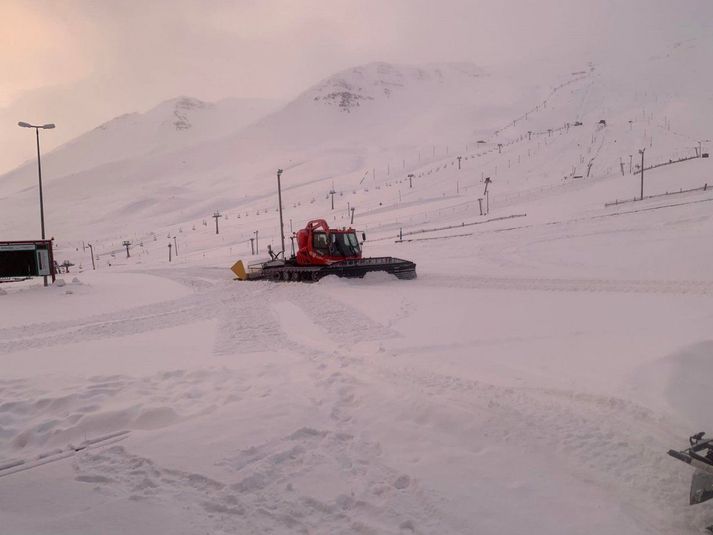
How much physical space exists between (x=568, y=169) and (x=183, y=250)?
49011mm

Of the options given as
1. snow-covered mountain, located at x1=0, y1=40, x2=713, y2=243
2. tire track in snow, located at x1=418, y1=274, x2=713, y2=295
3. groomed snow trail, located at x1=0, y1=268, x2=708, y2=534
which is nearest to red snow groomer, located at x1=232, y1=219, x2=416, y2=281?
tire track in snow, located at x1=418, y1=274, x2=713, y2=295

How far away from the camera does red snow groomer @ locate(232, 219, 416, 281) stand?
693 inches

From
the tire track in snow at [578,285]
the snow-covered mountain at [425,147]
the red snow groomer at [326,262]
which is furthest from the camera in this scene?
the snow-covered mountain at [425,147]

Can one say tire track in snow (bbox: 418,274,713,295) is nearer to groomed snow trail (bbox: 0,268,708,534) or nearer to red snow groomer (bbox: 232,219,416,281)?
red snow groomer (bbox: 232,219,416,281)

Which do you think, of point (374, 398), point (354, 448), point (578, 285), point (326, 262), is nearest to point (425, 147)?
point (326, 262)

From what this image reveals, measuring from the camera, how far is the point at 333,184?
99000 mm

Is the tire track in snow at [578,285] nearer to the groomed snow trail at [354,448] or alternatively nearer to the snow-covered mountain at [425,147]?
the groomed snow trail at [354,448]

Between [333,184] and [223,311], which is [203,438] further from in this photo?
[333,184]

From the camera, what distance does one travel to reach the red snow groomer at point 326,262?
17.6 meters

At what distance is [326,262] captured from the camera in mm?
18906

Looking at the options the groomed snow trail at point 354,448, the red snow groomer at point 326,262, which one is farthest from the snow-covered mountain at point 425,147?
the groomed snow trail at point 354,448

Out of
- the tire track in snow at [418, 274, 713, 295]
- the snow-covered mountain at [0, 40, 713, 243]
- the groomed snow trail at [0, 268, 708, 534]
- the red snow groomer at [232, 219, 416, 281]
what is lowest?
the groomed snow trail at [0, 268, 708, 534]

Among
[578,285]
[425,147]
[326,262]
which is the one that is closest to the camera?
[578,285]

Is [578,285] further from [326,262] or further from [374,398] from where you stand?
[374,398]
